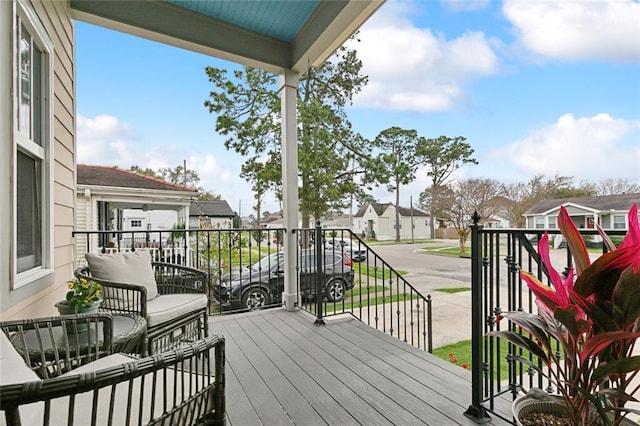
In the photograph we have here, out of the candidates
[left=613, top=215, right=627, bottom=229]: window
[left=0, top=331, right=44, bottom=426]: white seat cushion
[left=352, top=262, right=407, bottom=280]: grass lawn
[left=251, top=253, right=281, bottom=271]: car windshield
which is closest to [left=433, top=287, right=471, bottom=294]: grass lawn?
[left=352, top=262, right=407, bottom=280]: grass lawn

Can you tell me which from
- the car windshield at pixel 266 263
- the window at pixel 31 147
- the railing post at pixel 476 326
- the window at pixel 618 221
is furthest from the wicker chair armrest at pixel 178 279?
the window at pixel 618 221

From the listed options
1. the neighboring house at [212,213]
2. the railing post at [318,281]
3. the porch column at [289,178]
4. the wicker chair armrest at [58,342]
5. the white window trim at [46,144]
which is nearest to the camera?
the wicker chair armrest at [58,342]

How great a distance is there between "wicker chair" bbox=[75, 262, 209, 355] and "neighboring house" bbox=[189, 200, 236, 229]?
6163 mm

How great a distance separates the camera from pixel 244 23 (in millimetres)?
3158

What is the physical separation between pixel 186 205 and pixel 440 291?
6.15m

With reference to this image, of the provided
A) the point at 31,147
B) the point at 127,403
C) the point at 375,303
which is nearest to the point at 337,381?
the point at 127,403

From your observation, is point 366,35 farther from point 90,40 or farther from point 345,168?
point 90,40

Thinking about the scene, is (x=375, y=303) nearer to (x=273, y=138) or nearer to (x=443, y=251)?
(x=443, y=251)

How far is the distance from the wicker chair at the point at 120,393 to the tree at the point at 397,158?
5.12 meters

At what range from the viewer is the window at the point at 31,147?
67.5 inches

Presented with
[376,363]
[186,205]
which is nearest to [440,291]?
[376,363]

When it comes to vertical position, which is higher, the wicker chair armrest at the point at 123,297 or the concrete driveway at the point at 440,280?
the wicker chair armrest at the point at 123,297

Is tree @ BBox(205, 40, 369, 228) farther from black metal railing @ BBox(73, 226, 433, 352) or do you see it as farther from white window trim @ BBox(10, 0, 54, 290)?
white window trim @ BBox(10, 0, 54, 290)

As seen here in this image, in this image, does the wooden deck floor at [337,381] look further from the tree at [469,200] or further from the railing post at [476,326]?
the tree at [469,200]
